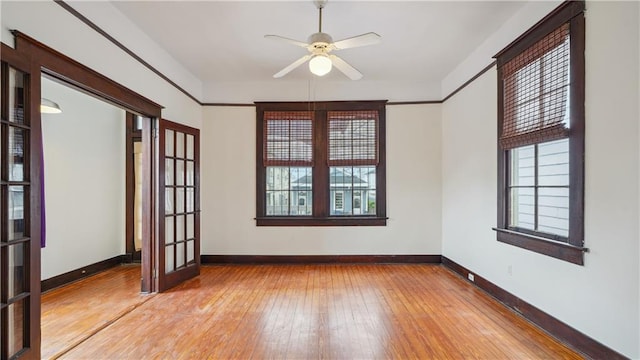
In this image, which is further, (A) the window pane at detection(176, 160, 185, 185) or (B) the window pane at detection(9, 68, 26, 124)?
(A) the window pane at detection(176, 160, 185, 185)

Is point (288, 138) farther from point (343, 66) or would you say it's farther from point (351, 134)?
point (343, 66)

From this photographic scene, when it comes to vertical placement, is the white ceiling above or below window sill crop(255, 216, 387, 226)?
above

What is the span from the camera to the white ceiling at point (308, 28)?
3.15 metres

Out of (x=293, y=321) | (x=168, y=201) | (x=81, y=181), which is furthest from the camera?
(x=81, y=181)

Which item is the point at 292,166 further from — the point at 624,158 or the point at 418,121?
the point at 624,158

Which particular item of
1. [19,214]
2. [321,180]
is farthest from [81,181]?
[321,180]

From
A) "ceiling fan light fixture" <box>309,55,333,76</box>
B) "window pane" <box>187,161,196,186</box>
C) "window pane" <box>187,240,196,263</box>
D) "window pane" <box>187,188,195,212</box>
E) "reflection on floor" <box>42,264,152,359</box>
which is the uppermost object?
"ceiling fan light fixture" <box>309,55,333,76</box>

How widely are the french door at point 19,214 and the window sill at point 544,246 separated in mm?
4125

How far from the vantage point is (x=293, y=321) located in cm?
317

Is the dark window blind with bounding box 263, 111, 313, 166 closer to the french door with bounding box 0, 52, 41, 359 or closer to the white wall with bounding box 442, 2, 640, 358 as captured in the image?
the french door with bounding box 0, 52, 41, 359

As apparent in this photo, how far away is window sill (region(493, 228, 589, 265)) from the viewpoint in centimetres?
255

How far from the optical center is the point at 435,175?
5477 millimetres

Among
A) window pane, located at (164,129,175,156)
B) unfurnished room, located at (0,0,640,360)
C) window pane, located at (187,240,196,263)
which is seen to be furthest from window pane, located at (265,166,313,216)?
window pane, located at (164,129,175,156)

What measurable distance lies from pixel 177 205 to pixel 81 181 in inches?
64.2
